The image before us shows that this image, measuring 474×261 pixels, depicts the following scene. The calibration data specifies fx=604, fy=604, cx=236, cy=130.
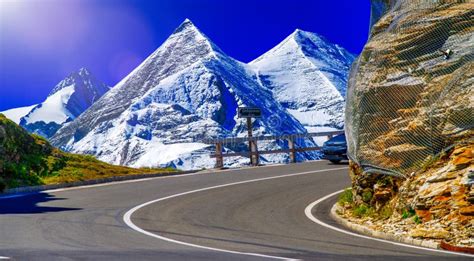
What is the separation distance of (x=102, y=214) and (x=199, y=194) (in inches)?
169

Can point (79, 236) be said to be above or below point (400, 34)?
below

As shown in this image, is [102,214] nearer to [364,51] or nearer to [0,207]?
[0,207]

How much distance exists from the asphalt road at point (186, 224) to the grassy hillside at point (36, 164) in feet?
9.46

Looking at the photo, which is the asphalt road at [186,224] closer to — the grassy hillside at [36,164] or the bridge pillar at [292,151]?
the grassy hillside at [36,164]

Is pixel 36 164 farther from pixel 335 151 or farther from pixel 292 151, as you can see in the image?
pixel 292 151

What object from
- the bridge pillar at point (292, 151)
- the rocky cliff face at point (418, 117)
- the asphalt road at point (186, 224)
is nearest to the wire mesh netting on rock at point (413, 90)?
the rocky cliff face at point (418, 117)

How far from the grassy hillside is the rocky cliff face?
39.0ft

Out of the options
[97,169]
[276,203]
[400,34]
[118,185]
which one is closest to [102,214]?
[276,203]

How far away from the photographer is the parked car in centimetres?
2700

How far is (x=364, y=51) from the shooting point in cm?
1584

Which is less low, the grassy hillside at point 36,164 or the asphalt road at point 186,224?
the grassy hillside at point 36,164

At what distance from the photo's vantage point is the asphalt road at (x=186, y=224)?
362 inches

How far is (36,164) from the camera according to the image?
23703mm

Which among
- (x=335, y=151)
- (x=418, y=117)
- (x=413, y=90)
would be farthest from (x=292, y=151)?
(x=418, y=117)
